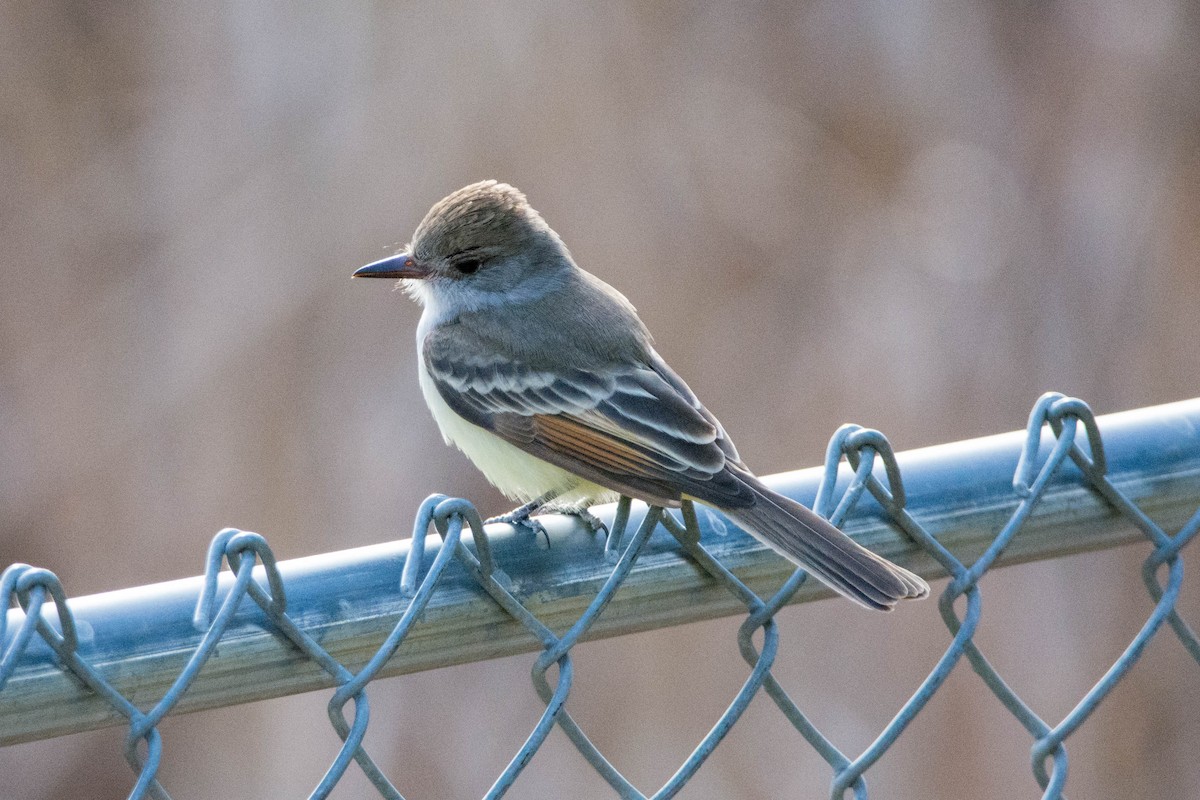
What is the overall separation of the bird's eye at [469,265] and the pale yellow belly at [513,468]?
1.27ft

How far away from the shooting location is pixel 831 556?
2.31 meters

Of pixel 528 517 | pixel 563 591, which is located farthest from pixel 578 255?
pixel 563 591

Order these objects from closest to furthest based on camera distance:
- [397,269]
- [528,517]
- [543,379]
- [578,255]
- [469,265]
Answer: [528,517], [543,379], [397,269], [469,265], [578,255]

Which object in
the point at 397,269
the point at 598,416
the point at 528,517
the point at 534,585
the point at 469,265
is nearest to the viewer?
the point at 534,585

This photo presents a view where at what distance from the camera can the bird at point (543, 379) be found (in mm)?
3225

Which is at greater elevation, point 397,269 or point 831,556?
point 397,269

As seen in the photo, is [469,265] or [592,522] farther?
[469,265]

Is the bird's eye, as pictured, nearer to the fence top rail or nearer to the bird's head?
the bird's head

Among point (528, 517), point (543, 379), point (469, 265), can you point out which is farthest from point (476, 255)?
point (528, 517)

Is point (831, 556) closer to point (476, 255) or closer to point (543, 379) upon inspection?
point (543, 379)

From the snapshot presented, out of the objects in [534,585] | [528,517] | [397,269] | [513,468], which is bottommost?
[513,468]

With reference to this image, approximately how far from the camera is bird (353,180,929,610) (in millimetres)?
3225

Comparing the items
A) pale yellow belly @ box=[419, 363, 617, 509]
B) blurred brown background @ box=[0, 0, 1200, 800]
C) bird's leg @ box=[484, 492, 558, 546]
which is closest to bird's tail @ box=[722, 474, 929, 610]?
bird's leg @ box=[484, 492, 558, 546]

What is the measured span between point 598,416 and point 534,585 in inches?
58.7
